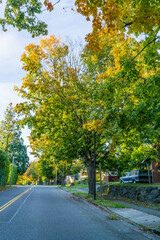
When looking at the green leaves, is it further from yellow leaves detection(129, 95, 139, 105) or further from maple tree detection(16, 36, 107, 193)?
maple tree detection(16, 36, 107, 193)

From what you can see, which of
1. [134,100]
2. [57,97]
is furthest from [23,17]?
[57,97]

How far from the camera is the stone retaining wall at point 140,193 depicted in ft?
46.5

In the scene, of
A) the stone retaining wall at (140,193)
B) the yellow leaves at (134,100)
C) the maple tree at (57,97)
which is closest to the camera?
the yellow leaves at (134,100)

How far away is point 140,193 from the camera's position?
16.0 metres

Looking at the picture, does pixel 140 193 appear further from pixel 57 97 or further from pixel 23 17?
pixel 23 17

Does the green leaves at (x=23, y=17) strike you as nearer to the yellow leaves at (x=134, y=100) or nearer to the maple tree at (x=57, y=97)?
the yellow leaves at (x=134, y=100)

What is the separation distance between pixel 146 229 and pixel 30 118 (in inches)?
496

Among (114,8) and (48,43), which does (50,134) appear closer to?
(48,43)

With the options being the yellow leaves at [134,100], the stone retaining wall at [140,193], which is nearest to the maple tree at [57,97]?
the stone retaining wall at [140,193]

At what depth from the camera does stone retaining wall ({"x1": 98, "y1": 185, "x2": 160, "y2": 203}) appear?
1418 cm

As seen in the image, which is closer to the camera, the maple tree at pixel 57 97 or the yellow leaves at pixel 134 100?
the yellow leaves at pixel 134 100

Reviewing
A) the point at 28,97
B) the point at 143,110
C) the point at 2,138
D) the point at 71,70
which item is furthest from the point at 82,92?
the point at 2,138

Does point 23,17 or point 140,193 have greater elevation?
point 23,17

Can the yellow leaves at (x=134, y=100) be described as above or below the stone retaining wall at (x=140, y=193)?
above
